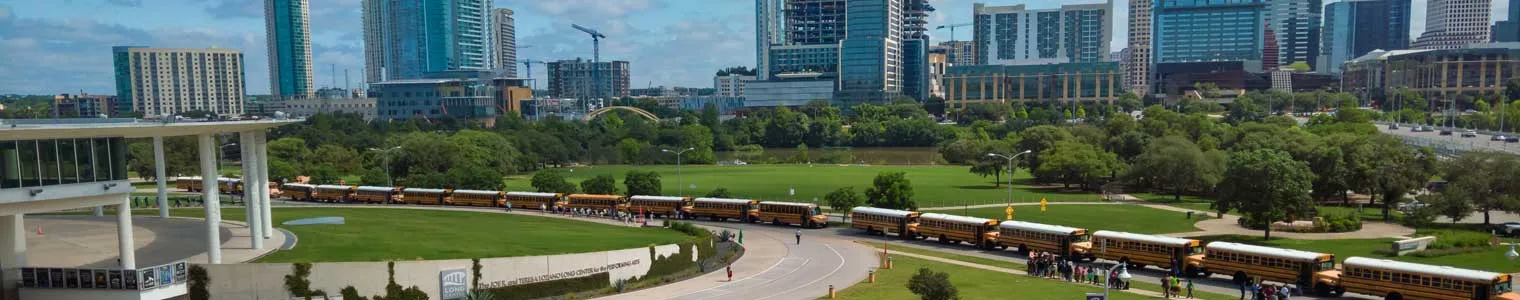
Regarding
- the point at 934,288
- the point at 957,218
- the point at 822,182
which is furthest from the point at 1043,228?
the point at 822,182

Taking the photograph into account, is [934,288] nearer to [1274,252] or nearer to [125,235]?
[1274,252]

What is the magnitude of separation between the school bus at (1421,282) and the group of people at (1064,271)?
9433mm

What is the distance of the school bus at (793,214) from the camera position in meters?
71.1

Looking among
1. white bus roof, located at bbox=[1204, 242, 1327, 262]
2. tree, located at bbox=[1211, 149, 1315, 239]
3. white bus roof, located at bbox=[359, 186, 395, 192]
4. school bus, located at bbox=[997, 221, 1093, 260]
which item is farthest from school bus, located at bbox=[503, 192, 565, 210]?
white bus roof, located at bbox=[1204, 242, 1327, 262]

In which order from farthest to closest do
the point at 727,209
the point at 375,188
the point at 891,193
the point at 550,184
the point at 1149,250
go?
the point at 375,188, the point at 550,184, the point at 727,209, the point at 891,193, the point at 1149,250

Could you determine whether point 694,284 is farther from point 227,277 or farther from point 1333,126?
point 1333,126

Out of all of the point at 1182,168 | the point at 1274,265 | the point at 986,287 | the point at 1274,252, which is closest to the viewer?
the point at 986,287

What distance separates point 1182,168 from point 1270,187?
28.8 meters

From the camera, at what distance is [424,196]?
287ft

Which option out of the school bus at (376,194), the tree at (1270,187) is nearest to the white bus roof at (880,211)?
the tree at (1270,187)

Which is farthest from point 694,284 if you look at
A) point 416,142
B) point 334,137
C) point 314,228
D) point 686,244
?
point 334,137

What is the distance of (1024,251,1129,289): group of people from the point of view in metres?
46.9

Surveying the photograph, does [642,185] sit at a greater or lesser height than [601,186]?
greater

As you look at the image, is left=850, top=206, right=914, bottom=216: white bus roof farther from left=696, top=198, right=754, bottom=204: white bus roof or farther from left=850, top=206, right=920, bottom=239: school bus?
left=696, top=198, right=754, bottom=204: white bus roof
